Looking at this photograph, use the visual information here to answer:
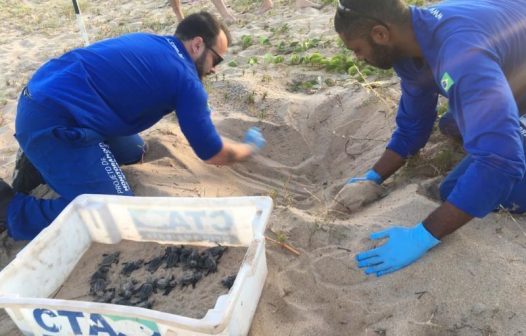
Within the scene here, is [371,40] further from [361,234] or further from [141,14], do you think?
[141,14]

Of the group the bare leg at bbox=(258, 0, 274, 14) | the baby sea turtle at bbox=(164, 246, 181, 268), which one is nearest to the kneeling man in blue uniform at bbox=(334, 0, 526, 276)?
the baby sea turtle at bbox=(164, 246, 181, 268)

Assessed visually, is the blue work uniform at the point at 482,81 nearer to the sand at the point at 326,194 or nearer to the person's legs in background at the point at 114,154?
the sand at the point at 326,194

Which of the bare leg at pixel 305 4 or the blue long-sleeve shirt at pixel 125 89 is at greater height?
the blue long-sleeve shirt at pixel 125 89

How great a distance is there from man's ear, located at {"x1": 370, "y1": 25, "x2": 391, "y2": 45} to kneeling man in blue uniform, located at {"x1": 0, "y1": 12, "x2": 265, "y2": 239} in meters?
0.92

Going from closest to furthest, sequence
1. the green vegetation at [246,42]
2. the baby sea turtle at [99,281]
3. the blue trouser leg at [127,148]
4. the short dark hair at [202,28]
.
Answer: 1. the baby sea turtle at [99,281]
2. the short dark hair at [202,28]
3. the blue trouser leg at [127,148]
4. the green vegetation at [246,42]

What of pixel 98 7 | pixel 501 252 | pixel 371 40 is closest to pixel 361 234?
pixel 501 252

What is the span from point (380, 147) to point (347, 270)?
1.16 m

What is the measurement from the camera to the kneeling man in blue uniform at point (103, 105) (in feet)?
8.00

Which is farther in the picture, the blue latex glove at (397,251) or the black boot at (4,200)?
the black boot at (4,200)

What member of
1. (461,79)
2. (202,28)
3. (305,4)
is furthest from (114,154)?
(305,4)

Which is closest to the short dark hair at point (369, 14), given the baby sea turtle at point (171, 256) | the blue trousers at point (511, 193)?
the blue trousers at point (511, 193)

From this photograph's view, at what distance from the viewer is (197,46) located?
2.60 metres

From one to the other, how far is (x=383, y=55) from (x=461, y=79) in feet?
1.41

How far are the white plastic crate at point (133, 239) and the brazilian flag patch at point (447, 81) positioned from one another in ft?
2.54
